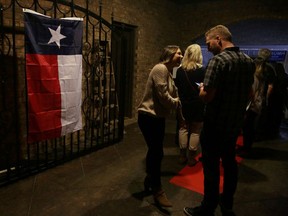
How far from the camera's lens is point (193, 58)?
3012 millimetres

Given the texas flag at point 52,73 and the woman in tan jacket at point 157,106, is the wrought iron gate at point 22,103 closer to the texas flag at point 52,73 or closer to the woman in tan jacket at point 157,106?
the texas flag at point 52,73

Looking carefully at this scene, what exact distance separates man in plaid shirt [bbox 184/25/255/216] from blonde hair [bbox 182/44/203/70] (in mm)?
924

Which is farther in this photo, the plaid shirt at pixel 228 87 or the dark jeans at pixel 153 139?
the dark jeans at pixel 153 139

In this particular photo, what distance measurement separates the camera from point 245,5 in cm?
568

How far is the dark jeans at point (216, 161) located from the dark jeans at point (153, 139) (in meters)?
0.37

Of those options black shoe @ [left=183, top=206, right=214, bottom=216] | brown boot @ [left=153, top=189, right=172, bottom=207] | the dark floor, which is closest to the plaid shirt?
black shoe @ [left=183, top=206, right=214, bottom=216]

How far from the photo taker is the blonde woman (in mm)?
3014

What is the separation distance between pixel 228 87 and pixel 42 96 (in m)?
1.88

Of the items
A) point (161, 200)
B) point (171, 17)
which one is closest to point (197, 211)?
point (161, 200)

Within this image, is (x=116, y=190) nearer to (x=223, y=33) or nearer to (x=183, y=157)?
(x=183, y=157)

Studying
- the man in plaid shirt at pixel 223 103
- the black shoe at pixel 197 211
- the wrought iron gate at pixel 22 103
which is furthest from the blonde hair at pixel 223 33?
the wrought iron gate at pixel 22 103

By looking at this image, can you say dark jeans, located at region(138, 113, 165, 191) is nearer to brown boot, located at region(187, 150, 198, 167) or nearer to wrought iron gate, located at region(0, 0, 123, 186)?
brown boot, located at region(187, 150, 198, 167)

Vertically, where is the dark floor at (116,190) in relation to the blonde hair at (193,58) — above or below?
below

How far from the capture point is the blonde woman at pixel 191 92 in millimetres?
3014
